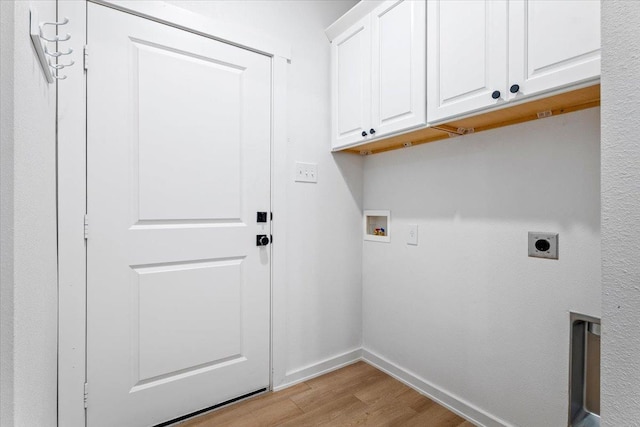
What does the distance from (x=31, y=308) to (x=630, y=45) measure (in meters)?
1.42

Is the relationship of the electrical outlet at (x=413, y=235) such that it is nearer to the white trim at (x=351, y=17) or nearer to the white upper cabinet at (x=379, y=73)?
the white upper cabinet at (x=379, y=73)

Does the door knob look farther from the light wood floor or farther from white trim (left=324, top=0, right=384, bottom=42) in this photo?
white trim (left=324, top=0, right=384, bottom=42)

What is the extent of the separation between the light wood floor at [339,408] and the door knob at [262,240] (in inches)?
36.1

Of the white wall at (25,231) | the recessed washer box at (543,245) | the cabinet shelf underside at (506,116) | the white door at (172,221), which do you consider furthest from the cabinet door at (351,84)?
the white wall at (25,231)

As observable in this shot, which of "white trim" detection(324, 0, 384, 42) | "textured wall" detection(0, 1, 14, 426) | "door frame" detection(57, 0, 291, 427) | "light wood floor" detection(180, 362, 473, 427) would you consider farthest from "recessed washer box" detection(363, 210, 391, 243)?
"textured wall" detection(0, 1, 14, 426)

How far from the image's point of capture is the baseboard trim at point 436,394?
1.53 metres

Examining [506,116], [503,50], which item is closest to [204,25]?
[503,50]

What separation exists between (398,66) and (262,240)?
4.07ft

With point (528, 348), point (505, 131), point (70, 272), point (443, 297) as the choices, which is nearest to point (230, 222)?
point (70, 272)

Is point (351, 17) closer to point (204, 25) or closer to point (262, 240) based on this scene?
point (204, 25)

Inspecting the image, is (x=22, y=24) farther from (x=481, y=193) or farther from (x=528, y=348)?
(x=528, y=348)

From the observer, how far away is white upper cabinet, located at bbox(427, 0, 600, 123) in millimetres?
1032

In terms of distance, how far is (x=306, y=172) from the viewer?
2.01 m

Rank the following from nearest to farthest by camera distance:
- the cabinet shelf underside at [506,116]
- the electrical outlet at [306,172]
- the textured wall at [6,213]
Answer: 1. the textured wall at [6,213]
2. the cabinet shelf underside at [506,116]
3. the electrical outlet at [306,172]
